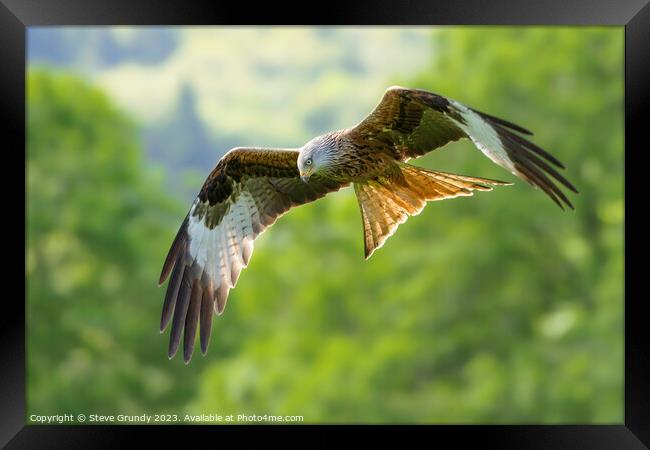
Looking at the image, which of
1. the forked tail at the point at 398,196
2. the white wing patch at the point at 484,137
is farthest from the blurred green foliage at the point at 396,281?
the white wing patch at the point at 484,137

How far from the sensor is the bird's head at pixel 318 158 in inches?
224

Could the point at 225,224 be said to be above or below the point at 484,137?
below

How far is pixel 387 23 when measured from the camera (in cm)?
564

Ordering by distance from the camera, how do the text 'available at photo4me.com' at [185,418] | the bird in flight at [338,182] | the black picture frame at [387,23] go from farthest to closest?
1. the text 'available at photo4me.com' at [185,418]
2. the black picture frame at [387,23]
3. the bird in flight at [338,182]

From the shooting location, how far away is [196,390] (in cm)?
1934

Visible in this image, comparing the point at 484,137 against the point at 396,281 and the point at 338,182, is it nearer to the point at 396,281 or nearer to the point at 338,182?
the point at 338,182

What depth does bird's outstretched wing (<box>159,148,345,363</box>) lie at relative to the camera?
6215mm

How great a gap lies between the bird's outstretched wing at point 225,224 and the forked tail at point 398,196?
1.10 feet

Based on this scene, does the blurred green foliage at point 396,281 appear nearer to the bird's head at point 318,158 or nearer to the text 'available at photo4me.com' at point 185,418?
the text 'available at photo4me.com' at point 185,418

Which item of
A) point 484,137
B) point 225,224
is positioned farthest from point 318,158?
point 484,137

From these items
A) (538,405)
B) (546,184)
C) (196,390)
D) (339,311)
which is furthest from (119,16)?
(196,390)

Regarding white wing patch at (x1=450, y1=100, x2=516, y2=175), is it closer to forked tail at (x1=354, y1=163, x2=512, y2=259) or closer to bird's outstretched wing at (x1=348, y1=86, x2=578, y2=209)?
bird's outstretched wing at (x1=348, y1=86, x2=578, y2=209)

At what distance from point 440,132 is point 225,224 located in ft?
5.64

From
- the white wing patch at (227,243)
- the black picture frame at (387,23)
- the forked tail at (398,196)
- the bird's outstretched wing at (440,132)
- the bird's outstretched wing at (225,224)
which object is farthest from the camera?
the white wing patch at (227,243)
